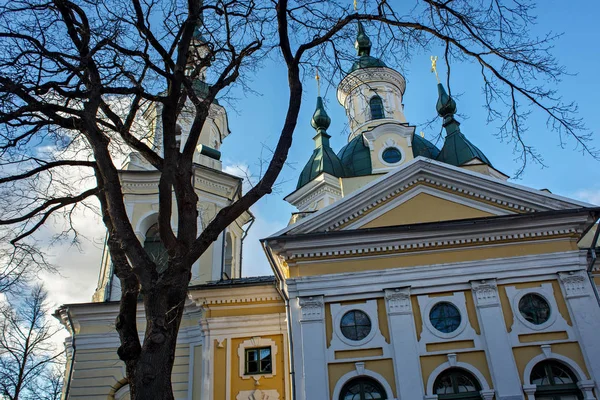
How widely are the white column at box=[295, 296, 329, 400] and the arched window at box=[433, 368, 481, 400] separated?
2.30m

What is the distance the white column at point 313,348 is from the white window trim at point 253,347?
2.55 meters

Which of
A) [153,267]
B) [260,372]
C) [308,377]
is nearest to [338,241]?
[308,377]

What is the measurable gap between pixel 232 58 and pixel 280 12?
Result: 1281 millimetres

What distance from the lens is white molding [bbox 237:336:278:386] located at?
13133mm

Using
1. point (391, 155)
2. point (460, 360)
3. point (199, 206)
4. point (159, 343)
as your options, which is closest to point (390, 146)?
point (391, 155)

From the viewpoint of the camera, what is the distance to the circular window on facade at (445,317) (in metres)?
11.2

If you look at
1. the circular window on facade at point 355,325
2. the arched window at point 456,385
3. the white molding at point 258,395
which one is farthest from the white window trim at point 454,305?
the white molding at point 258,395

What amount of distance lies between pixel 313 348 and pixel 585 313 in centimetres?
564

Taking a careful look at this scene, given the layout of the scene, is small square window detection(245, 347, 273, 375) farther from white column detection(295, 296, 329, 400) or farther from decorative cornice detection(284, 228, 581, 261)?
decorative cornice detection(284, 228, 581, 261)

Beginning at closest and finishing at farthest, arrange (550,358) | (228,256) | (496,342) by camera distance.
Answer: (550,358), (496,342), (228,256)

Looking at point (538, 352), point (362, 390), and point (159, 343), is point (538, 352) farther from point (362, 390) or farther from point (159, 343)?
point (159, 343)

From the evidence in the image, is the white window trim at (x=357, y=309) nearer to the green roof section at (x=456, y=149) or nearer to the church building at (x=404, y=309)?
the church building at (x=404, y=309)

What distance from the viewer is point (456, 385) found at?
10680 millimetres

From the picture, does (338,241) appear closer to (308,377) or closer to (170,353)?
(308,377)
